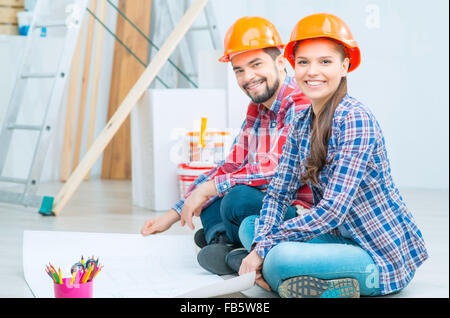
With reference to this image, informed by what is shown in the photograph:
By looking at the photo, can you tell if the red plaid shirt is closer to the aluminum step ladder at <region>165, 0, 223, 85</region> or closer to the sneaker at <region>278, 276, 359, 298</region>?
the sneaker at <region>278, 276, 359, 298</region>

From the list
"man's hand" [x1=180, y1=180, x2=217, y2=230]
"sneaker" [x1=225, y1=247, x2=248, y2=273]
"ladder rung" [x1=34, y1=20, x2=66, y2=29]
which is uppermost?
"ladder rung" [x1=34, y1=20, x2=66, y2=29]

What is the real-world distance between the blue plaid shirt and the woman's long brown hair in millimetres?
14

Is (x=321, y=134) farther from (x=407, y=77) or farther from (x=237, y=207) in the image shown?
(x=407, y=77)

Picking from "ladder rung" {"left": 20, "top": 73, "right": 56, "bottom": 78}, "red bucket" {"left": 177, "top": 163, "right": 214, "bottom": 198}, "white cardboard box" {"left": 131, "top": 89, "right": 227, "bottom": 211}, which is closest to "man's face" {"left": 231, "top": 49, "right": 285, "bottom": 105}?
"red bucket" {"left": 177, "top": 163, "right": 214, "bottom": 198}

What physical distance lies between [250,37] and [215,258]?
0.68 metres

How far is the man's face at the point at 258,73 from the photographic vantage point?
5.88ft

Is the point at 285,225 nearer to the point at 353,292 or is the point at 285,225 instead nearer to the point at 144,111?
the point at 353,292

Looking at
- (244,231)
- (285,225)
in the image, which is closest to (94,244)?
(244,231)

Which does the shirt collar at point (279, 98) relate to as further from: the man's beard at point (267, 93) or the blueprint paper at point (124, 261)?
the blueprint paper at point (124, 261)

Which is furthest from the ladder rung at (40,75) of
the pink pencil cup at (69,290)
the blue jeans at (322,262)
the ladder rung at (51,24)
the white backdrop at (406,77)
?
the blue jeans at (322,262)

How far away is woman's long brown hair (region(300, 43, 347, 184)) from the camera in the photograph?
137 cm

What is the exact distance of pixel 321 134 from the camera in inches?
53.7

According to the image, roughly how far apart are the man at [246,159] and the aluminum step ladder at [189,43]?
1.81 meters

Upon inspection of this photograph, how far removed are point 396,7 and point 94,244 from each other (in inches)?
107
